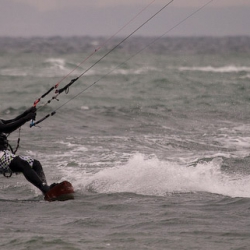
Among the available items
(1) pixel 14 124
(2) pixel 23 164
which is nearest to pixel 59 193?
(2) pixel 23 164

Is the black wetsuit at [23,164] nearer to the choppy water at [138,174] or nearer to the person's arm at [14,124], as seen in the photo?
the person's arm at [14,124]

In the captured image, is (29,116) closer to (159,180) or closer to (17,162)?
(17,162)

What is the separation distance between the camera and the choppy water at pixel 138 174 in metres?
8.19

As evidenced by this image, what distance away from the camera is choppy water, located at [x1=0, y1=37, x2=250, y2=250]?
8.19 meters

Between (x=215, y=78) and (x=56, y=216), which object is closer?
(x=56, y=216)

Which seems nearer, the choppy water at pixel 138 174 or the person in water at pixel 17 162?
the choppy water at pixel 138 174

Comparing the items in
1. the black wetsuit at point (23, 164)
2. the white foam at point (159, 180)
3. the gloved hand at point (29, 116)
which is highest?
the gloved hand at point (29, 116)

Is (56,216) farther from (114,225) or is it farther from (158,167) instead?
(158,167)

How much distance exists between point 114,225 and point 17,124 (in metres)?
2.21

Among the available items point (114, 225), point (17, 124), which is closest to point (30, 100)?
point (17, 124)

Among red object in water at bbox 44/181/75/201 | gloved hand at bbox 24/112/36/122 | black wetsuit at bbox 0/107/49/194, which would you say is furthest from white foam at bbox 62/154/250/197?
gloved hand at bbox 24/112/36/122

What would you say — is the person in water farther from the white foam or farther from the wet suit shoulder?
the white foam

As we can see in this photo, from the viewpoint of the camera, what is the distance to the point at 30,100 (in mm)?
25594

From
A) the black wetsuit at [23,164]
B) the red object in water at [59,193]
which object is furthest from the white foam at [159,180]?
the black wetsuit at [23,164]
